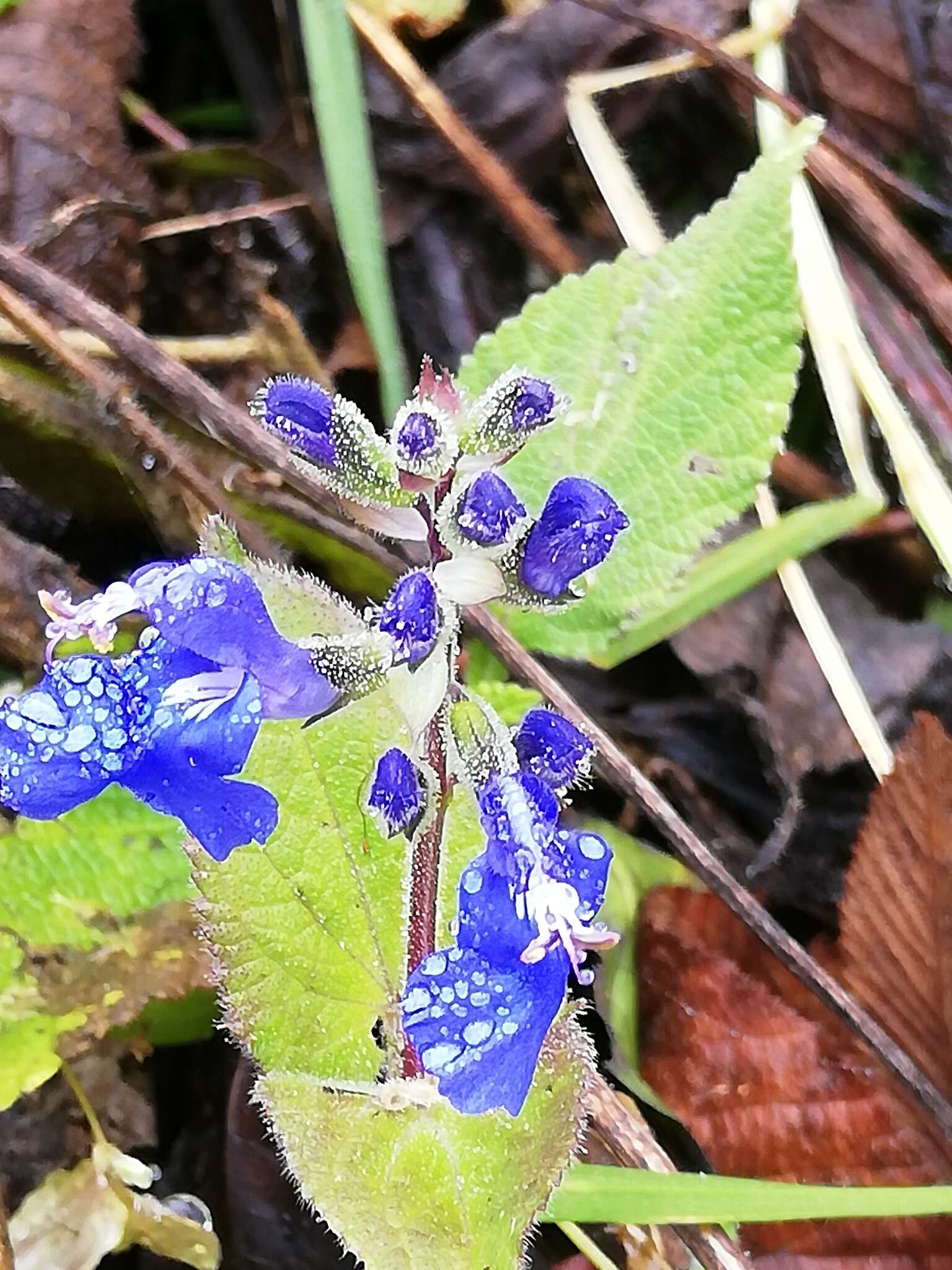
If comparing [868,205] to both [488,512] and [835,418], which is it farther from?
[488,512]

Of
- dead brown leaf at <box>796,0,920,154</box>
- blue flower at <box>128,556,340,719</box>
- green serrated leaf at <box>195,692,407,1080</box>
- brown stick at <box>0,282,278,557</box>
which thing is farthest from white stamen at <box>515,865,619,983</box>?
dead brown leaf at <box>796,0,920,154</box>

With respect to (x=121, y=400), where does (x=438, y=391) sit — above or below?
above

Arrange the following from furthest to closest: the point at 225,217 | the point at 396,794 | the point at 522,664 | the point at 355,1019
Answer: the point at 225,217
the point at 522,664
the point at 355,1019
the point at 396,794

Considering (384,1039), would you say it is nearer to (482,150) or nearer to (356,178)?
(356,178)

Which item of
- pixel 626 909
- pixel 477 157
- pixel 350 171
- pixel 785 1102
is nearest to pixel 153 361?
pixel 350 171

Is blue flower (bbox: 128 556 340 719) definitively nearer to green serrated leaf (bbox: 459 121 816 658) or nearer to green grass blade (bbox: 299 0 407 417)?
green serrated leaf (bbox: 459 121 816 658)
